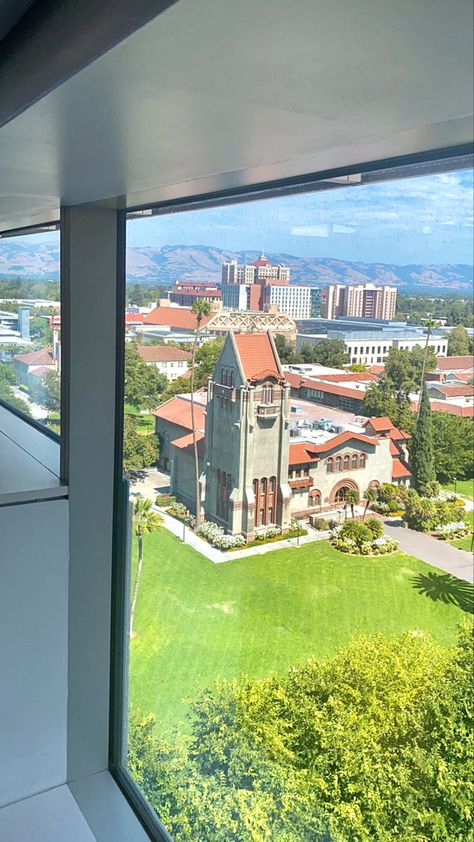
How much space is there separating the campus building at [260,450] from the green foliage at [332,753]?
1.51 ft

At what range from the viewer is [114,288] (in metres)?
2.62

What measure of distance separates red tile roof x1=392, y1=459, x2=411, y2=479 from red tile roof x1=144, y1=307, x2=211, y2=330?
3.20 ft

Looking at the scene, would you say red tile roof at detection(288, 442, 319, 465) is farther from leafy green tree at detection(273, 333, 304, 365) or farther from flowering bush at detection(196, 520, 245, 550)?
flowering bush at detection(196, 520, 245, 550)

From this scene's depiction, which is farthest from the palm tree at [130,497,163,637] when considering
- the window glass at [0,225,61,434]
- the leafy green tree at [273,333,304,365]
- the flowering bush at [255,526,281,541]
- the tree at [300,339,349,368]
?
the tree at [300,339,349,368]

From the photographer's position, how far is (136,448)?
281 centimetres

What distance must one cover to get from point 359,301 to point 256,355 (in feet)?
1.64

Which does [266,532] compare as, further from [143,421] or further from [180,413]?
[143,421]

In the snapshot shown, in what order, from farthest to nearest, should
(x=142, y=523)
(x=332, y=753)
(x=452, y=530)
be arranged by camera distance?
(x=142, y=523)
(x=332, y=753)
(x=452, y=530)

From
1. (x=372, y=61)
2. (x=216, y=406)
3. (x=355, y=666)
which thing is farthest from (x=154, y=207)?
(x=372, y=61)

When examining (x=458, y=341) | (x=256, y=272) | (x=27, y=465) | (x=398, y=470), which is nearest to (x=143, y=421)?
(x=27, y=465)

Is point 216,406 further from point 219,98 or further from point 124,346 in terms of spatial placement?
point 219,98

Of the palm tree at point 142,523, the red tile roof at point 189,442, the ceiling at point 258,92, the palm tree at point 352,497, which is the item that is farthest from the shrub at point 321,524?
the ceiling at point 258,92

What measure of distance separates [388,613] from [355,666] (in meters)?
0.25

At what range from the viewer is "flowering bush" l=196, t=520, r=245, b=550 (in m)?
2.49
